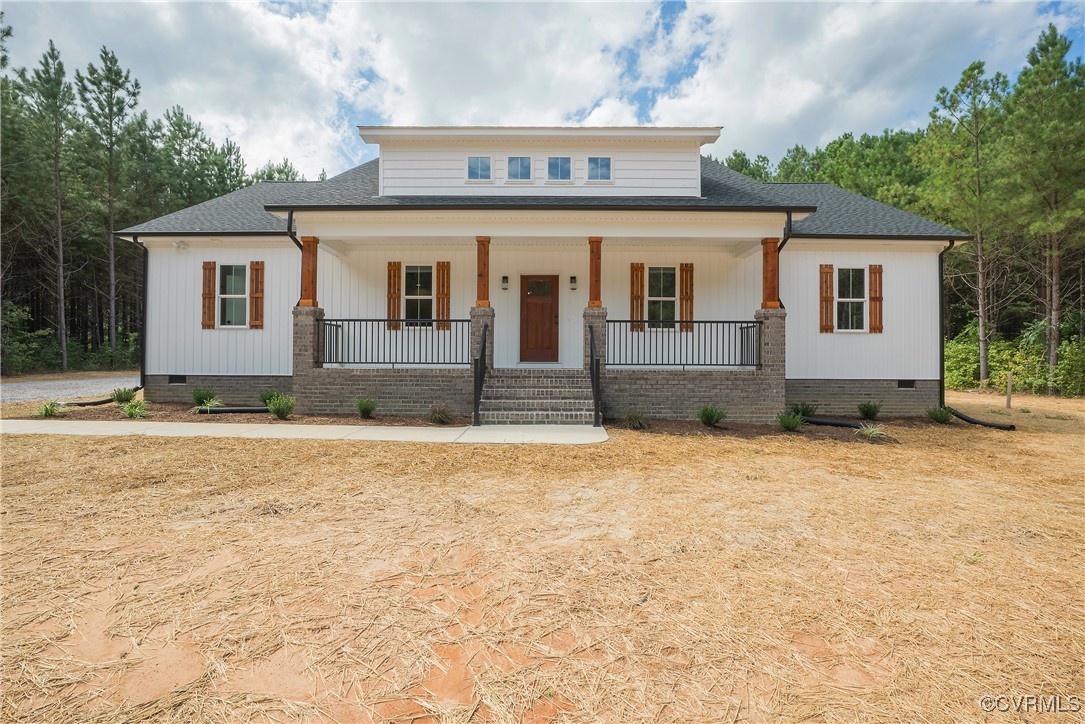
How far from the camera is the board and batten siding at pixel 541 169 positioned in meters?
10.4

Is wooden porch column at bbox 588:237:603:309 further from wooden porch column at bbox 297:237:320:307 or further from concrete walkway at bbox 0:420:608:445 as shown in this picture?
wooden porch column at bbox 297:237:320:307

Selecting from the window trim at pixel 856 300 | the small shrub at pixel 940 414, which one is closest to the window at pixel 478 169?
the window trim at pixel 856 300

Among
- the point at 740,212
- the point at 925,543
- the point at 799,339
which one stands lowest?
the point at 925,543

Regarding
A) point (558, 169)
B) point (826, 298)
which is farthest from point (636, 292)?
point (826, 298)

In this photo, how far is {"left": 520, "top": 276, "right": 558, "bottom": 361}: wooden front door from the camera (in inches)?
433

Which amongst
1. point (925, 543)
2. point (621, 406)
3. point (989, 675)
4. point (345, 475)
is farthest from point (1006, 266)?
point (345, 475)

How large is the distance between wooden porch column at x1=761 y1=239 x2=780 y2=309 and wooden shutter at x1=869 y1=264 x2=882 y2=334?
119 inches

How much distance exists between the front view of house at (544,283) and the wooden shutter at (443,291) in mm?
32

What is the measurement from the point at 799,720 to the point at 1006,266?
2190 centimetres

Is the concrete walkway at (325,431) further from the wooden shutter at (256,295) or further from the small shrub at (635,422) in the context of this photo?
the wooden shutter at (256,295)

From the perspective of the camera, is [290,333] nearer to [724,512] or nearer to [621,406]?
[621,406]

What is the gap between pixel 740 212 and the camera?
29.1ft

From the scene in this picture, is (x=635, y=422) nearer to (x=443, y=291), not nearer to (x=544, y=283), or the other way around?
(x=544, y=283)

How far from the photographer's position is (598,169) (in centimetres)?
1059
